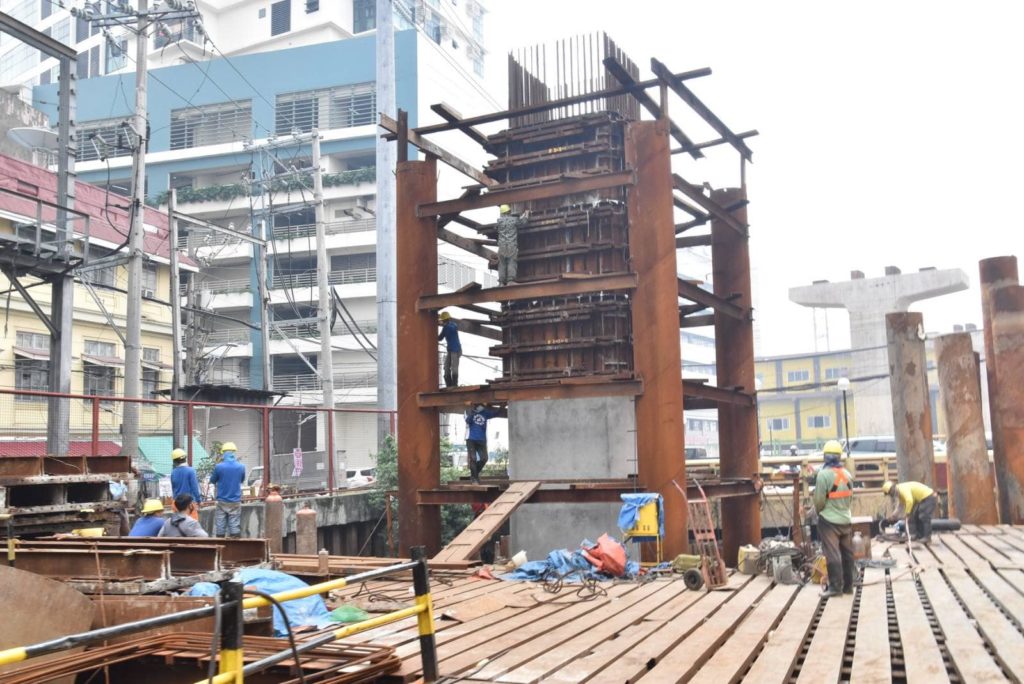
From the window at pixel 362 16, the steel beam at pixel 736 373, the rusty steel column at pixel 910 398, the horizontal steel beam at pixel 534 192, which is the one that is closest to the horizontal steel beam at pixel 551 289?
the horizontal steel beam at pixel 534 192

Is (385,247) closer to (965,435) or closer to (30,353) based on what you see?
(965,435)

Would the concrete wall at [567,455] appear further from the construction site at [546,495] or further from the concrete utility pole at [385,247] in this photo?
the concrete utility pole at [385,247]

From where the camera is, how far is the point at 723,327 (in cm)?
1914

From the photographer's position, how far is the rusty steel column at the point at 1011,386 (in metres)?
19.1

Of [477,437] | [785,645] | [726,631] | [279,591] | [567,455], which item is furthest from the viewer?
[477,437]

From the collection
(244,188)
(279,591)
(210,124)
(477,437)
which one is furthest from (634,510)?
(210,124)

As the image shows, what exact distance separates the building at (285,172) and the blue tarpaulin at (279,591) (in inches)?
1594

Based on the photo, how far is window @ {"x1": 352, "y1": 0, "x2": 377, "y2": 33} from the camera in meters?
64.2

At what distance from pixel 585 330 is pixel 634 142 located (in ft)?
11.0

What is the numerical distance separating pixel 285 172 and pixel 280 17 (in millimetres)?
19766

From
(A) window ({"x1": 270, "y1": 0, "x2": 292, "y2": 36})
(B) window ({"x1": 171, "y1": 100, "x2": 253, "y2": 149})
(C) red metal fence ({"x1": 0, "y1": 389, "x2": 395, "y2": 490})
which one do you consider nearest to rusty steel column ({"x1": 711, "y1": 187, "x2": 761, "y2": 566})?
(C) red metal fence ({"x1": 0, "y1": 389, "x2": 395, "y2": 490})

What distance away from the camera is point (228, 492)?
1659cm

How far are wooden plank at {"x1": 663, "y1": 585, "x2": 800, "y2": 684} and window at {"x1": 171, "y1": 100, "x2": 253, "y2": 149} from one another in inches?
2103

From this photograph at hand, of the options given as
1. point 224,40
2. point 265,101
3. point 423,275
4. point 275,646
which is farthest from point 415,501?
point 224,40
